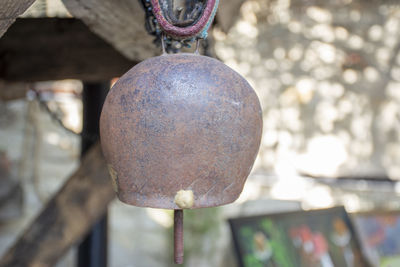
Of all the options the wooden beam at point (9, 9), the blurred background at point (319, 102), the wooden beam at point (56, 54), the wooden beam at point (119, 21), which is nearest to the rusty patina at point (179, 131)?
the wooden beam at point (9, 9)

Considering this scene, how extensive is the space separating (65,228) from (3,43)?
75 cm

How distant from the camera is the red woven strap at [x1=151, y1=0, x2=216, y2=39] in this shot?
2.25 feet

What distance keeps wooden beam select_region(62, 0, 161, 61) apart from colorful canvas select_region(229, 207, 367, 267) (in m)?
1.12

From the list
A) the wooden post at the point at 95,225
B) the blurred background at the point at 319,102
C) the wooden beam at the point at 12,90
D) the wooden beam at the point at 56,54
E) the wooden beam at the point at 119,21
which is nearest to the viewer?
the wooden beam at the point at 119,21

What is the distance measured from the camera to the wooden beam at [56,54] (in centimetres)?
156

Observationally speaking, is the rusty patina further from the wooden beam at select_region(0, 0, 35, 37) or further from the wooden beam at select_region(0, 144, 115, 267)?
the wooden beam at select_region(0, 144, 115, 267)

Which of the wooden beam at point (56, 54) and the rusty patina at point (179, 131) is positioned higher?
the rusty patina at point (179, 131)

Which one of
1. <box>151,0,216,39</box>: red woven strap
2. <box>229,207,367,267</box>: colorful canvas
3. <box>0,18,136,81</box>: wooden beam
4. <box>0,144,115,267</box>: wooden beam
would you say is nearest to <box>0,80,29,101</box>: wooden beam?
<box>0,18,136,81</box>: wooden beam

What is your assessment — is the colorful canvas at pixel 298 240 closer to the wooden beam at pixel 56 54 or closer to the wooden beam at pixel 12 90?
the wooden beam at pixel 56 54

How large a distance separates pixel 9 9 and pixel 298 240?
1.81m

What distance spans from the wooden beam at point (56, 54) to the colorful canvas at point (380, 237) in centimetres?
162

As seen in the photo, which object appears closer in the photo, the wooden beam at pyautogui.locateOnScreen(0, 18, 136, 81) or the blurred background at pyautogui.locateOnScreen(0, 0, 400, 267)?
the wooden beam at pyautogui.locateOnScreen(0, 18, 136, 81)

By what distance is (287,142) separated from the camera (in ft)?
9.45

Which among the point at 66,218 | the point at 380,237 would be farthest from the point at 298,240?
the point at 66,218
